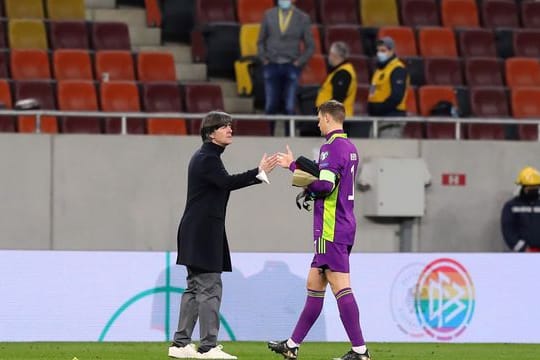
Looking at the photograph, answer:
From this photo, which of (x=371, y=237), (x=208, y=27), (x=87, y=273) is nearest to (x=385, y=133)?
(x=371, y=237)

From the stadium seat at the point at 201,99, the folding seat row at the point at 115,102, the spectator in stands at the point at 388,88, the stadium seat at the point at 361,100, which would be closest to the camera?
the spectator in stands at the point at 388,88

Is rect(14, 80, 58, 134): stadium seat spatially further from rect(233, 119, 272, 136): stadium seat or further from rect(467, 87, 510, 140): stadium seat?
rect(467, 87, 510, 140): stadium seat

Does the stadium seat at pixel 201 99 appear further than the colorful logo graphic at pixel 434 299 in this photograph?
Yes

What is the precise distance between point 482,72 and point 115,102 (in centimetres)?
554

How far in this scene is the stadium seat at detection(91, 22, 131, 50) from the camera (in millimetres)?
20000

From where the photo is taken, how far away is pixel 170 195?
1781 centimetres

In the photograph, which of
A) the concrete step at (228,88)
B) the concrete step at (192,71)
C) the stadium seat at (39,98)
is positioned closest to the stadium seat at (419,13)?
the concrete step at (228,88)

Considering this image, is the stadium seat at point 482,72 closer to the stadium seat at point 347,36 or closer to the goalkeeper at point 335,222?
the stadium seat at point 347,36

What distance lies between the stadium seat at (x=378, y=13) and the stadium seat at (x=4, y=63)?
18.4ft

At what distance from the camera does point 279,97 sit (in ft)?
61.0

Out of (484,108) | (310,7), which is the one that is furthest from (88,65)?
(484,108)

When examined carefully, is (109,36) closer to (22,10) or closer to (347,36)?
(22,10)

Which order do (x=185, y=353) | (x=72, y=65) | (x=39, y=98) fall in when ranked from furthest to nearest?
(x=72, y=65), (x=39, y=98), (x=185, y=353)

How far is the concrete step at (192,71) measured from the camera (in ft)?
67.5
